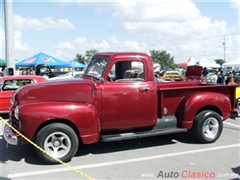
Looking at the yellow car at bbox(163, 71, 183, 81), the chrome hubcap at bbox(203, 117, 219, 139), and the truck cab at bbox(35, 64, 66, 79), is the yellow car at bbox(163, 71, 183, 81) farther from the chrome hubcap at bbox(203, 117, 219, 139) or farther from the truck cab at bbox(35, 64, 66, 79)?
the truck cab at bbox(35, 64, 66, 79)

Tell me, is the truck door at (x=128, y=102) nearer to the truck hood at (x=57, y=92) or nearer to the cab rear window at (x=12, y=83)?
the truck hood at (x=57, y=92)

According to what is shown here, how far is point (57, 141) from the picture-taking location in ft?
15.4

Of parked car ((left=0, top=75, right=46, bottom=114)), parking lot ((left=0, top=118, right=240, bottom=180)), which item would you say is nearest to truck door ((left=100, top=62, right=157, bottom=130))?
parking lot ((left=0, top=118, right=240, bottom=180))

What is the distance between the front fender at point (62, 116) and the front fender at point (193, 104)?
1.99 m

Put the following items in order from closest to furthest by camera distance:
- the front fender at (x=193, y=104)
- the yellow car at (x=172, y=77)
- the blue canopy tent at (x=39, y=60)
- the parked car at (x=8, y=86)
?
the front fender at (x=193, y=104), the parked car at (x=8, y=86), the yellow car at (x=172, y=77), the blue canopy tent at (x=39, y=60)

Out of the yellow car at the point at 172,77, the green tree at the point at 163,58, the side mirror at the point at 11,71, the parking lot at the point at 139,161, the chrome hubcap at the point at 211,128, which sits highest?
the green tree at the point at 163,58

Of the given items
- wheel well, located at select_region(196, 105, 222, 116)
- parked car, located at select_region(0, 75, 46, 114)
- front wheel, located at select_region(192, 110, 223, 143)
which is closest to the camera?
front wheel, located at select_region(192, 110, 223, 143)

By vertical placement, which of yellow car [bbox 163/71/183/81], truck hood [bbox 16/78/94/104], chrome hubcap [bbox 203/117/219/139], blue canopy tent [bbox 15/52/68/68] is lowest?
chrome hubcap [bbox 203/117/219/139]

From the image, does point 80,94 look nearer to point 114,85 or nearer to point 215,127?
point 114,85

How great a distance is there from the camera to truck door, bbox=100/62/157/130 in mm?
5035

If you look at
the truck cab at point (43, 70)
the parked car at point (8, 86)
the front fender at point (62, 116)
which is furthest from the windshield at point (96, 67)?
the truck cab at point (43, 70)

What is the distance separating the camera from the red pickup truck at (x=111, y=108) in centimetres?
461

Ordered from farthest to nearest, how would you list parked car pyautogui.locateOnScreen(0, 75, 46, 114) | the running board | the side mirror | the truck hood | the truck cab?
1. the truck cab
2. the side mirror
3. parked car pyautogui.locateOnScreen(0, 75, 46, 114)
4. the running board
5. the truck hood

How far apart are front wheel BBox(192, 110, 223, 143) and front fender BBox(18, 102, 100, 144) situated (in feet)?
7.66
